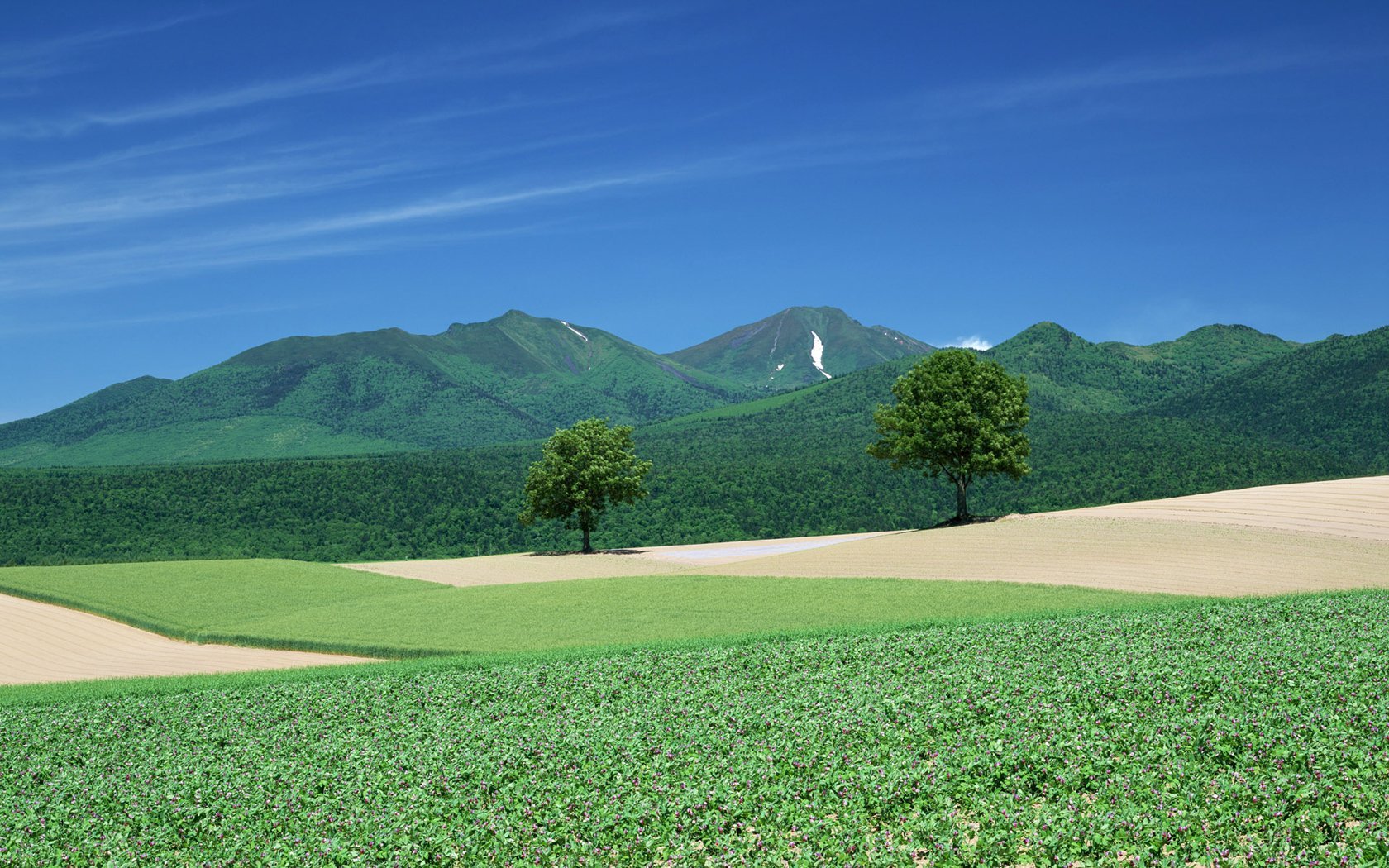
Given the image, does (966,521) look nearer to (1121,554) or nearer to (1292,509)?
(1292,509)

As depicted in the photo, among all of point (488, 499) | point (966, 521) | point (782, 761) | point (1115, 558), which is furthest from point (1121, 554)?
point (488, 499)

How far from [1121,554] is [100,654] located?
128ft

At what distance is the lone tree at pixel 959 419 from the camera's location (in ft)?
200

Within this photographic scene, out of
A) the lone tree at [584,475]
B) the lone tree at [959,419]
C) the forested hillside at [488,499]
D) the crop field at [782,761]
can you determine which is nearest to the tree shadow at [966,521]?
the lone tree at [959,419]

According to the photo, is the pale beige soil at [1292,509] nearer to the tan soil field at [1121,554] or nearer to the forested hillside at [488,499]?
the tan soil field at [1121,554]

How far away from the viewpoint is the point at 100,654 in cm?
3719

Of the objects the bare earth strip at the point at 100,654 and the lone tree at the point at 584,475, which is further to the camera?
the lone tree at the point at 584,475

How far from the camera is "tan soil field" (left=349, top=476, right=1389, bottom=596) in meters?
39.4

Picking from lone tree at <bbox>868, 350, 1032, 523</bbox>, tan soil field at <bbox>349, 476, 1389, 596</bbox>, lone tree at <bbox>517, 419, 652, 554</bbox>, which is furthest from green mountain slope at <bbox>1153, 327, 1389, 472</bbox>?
lone tree at <bbox>517, 419, 652, 554</bbox>

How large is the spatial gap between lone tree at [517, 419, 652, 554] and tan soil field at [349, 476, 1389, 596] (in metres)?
3.06

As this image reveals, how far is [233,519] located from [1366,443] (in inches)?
5174

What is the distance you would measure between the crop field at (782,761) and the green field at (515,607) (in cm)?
771

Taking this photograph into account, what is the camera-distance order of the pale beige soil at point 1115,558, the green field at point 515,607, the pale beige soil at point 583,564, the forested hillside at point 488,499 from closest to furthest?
the green field at point 515,607, the pale beige soil at point 1115,558, the pale beige soil at point 583,564, the forested hillside at point 488,499

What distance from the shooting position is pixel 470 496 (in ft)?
363
